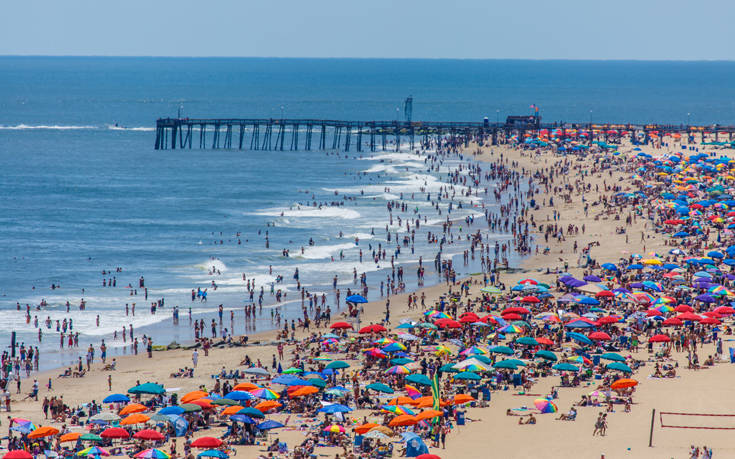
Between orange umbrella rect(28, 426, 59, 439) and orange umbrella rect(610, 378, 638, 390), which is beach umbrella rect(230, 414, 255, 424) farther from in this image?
orange umbrella rect(610, 378, 638, 390)

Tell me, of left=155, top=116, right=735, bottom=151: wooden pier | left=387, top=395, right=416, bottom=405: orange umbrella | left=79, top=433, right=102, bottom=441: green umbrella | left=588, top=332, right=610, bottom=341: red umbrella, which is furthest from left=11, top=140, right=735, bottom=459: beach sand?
left=155, top=116, right=735, bottom=151: wooden pier

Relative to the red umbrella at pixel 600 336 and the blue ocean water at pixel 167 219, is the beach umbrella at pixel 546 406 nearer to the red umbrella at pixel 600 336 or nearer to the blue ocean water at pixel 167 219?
the red umbrella at pixel 600 336

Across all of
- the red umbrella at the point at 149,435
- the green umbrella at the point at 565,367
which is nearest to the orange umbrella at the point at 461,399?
the green umbrella at the point at 565,367

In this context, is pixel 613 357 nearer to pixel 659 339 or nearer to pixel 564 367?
pixel 564 367

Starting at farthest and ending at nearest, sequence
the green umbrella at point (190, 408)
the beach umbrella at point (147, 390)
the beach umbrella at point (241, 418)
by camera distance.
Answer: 1. the beach umbrella at point (147, 390)
2. the green umbrella at point (190, 408)
3. the beach umbrella at point (241, 418)

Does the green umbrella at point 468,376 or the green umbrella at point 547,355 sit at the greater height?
the green umbrella at point 547,355

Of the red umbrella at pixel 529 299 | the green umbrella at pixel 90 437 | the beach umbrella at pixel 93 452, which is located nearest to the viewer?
the beach umbrella at pixel 93 452
